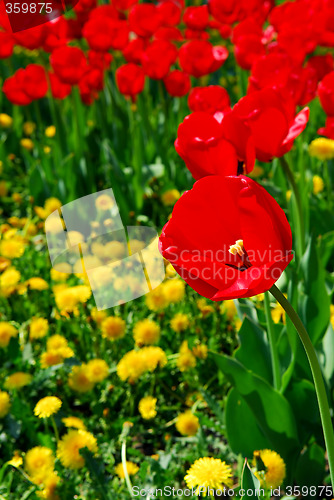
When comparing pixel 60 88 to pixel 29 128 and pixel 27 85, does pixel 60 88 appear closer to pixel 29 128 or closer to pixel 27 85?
pixel 27 85

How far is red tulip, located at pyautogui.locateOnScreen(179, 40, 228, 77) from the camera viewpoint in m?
2.35

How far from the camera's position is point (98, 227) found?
233cm

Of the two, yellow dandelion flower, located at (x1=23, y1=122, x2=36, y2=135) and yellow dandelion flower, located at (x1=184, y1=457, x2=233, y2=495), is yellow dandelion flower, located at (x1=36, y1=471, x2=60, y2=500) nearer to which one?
yellow dandelion flower, located at (x1=184, y1=457, x2=233, y2=495)

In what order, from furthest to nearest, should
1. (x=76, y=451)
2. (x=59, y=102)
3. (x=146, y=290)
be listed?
(x=59, y=102) → (x=146, y=290) → (x=76, y=451)

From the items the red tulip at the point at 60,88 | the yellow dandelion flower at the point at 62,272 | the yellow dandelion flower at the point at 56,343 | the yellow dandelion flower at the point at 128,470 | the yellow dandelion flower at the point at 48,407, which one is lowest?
the yellow dandelion flower at the point at 62,272

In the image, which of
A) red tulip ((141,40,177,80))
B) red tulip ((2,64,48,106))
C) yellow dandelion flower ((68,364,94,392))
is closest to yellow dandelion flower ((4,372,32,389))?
yellow dandelion flower ((68,364,94,392))

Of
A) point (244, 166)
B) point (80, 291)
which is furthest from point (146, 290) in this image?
point (244, 166)

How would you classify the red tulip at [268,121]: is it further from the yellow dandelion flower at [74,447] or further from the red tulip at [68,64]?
the red tulip at [68,64]

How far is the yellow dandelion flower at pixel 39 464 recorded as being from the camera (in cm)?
129

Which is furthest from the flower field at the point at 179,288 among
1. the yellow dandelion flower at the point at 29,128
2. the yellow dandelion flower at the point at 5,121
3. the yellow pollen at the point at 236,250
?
the yellow dandelion flower at the point at 5,121

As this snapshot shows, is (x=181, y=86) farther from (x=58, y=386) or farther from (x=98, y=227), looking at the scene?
(x=58, y=386)

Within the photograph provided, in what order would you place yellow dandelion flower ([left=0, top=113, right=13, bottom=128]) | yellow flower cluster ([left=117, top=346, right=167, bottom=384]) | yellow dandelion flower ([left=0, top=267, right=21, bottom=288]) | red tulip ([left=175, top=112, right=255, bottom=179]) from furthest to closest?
1. yellow dandelion flower ([left=0, top=113, right=13, bottom=128])
2. yellow dandelion flower ([left=0, top=267, right=21, bottom=288])
3. yellow flower cluster ([left=117, top=346, right=167, bottom=384])
4. red tulip ([left=175, top=112, right=255, bottom=179])

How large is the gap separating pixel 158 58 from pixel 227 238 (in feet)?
5.81

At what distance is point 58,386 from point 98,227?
818 mm
